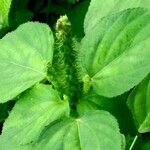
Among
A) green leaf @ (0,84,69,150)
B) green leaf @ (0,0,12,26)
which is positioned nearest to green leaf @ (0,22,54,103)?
green leaf @ (0,84,69,150)

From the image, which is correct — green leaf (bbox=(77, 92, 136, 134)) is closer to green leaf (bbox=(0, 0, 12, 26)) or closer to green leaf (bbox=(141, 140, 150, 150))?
green leaf (bbox=(141, 140, 150, 150))

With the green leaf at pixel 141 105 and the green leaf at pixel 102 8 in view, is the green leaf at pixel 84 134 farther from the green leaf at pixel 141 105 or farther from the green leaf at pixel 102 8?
the green leaf at pixel 102 8

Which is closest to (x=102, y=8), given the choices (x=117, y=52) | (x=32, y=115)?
(x=117, y=52)

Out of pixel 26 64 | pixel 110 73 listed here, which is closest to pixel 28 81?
pixel 26 64

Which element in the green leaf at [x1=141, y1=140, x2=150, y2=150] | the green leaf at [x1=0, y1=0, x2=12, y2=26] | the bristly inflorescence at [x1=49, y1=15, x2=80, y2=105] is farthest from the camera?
the green leaf at [x1=0, y1=0, x2=12, y2=26]

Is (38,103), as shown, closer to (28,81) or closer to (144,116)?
(28,81)

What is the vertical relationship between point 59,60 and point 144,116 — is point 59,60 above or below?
above
